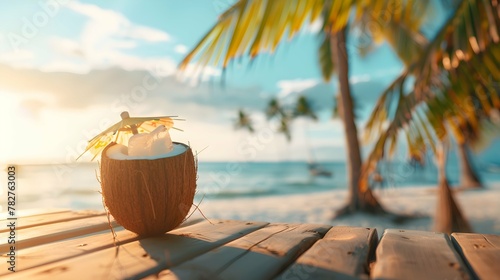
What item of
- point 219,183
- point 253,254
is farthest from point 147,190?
point 219,183

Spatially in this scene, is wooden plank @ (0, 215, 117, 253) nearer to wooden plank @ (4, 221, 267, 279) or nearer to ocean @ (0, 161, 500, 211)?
wooden plank @ (4, 221, 267, 279)

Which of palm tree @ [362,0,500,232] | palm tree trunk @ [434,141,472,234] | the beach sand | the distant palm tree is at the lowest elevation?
the beach sand

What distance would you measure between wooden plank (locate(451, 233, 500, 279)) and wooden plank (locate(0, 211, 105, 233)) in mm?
1428

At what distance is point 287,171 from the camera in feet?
98.8

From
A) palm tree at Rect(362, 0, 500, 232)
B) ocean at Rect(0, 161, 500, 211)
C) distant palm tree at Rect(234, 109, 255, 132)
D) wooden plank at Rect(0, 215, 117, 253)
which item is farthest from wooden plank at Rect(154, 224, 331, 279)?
distant palm tree at Rect(234, 109, 255, 132)

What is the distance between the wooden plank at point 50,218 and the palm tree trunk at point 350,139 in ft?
21.5

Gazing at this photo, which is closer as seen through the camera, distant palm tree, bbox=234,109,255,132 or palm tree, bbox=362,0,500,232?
palm tree, bbox=362,0,500,232

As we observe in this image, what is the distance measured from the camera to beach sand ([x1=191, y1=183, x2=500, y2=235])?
25.7ft

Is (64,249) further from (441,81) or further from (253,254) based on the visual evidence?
(441,81)

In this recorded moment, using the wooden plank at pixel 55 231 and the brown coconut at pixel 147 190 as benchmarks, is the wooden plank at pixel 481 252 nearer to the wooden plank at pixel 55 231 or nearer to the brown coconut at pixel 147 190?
the brown coconut at pixel 147 190

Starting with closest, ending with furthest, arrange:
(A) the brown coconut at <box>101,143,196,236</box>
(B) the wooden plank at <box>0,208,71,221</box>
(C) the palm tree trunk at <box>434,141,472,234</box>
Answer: (A) the brown coconut at <box>101,143,196,236</box> → (B) the wooden plank at <box>0,208,71,221</box> → (C) the palm tree trunk at <box>434,141,472,234</box>

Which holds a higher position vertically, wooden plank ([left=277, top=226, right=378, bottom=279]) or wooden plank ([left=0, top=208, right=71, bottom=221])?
wooden plank ([left=0, top=208, right=71, bottom=221])

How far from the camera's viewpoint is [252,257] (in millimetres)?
992

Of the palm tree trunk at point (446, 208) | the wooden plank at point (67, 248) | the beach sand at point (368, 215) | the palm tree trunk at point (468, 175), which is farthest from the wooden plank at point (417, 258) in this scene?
the palm tree trunk at point (468, 175)
